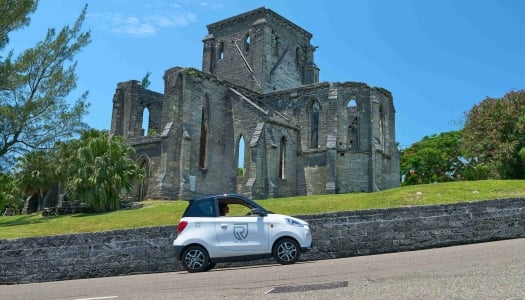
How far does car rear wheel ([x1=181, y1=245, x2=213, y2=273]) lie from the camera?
9.78 metres

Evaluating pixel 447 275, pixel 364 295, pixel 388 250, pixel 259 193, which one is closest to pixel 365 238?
pixel 388 250

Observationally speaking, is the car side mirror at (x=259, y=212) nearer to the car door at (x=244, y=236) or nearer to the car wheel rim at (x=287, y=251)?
the car door at (x=244, y=236)

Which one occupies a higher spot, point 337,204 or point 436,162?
point 436,162

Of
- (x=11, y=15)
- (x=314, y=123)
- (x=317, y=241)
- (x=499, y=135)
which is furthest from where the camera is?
(x=314, y=123)

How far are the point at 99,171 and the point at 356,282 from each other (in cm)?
2388

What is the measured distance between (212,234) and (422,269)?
4.10 meters

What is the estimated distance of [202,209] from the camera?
33.0 ft

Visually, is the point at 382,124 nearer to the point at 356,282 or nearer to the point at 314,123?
the point at 314,123

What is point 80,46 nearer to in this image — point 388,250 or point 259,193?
point 259,193

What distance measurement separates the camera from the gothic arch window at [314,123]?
35.5 m

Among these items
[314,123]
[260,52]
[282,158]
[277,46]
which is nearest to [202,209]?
[282,158]

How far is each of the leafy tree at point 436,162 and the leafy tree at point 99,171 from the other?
1088 inches

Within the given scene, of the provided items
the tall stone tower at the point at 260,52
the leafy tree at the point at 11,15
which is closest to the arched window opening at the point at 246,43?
the tall stone tower at the point at 260,52

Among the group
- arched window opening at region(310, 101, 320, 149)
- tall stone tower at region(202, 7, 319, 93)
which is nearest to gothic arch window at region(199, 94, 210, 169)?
arched window opening at region(310, 101, 320, 149)
